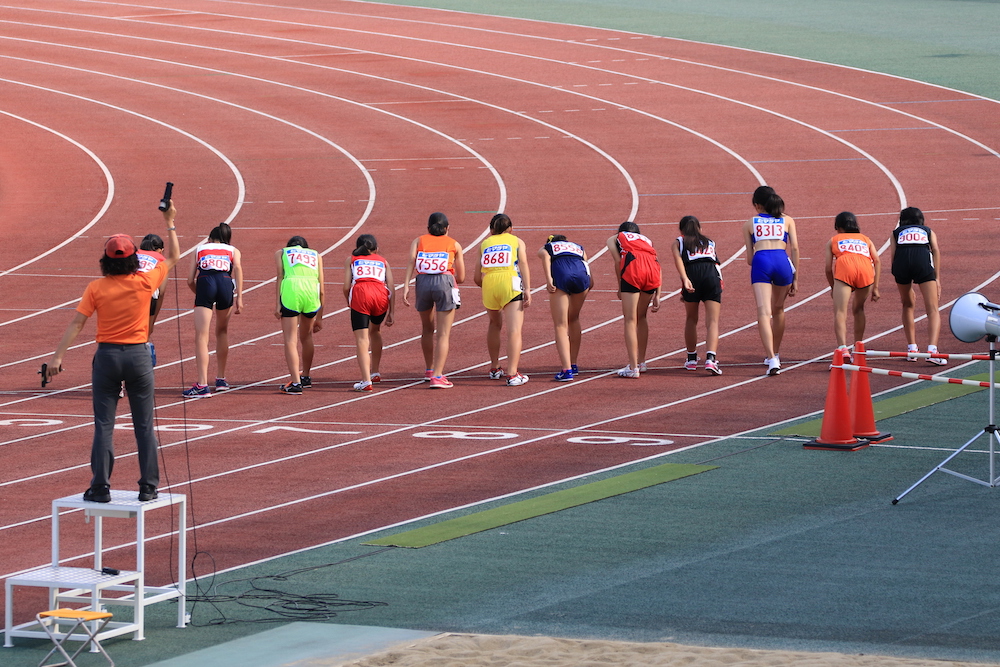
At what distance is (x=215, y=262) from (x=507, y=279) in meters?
3.16

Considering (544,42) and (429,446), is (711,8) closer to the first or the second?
(544,42)

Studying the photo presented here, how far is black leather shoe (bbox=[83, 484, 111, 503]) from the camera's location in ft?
28.0

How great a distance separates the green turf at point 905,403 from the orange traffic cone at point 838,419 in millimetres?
583

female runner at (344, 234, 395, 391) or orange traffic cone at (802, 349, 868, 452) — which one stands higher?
female runner at (344, 234, 395, 391)

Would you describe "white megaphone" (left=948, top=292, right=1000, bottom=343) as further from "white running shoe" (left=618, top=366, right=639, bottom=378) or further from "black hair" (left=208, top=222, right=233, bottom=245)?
"black hair" (left=208, top=222, right=233, bottom=245)

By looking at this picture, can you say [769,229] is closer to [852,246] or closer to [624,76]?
[852,246]

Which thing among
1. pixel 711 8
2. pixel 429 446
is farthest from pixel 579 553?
pixel 711 8

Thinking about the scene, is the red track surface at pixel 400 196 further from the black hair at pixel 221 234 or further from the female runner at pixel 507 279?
the black hair at pixel 221 234

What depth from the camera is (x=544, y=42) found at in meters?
44.2

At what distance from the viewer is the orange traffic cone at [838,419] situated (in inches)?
508

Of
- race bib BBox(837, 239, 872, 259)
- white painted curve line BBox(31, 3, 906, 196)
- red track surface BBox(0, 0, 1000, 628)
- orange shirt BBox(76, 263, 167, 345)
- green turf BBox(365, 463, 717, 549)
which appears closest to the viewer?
orange shirt BBox(76, 263, 167, 345)

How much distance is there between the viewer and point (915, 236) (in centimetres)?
1697

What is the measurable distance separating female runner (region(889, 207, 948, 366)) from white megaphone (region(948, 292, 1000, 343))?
580cm

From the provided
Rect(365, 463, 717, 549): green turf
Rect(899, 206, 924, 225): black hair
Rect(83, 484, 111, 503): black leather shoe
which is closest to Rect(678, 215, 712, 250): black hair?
Rect(899, 206, 924, 225): black hair
